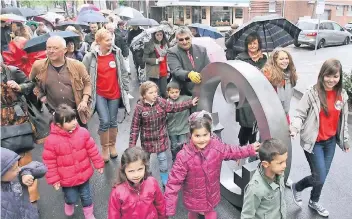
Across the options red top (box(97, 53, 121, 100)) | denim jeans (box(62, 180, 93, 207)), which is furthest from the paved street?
red top (box(97, 53, 121, 100))

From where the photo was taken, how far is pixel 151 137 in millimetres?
4195

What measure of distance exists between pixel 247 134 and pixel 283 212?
71.9 inches

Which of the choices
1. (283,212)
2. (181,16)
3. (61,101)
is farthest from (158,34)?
(181,16)

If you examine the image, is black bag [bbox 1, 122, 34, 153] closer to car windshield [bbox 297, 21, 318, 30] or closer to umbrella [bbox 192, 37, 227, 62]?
umbrella [bbox 192, 37, 227, 62]

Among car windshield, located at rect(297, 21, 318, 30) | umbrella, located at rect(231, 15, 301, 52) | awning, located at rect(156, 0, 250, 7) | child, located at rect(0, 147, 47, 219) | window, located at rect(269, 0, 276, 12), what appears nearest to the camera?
child, located at rect(0, 147, 47, 219)

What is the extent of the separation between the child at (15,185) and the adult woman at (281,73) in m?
2.70

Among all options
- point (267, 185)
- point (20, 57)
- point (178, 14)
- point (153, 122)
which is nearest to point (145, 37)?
point (20, 57)

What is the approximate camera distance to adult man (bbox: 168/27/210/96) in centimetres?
427

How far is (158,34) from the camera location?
7.13 m

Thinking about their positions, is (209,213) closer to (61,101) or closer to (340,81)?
(340,81)

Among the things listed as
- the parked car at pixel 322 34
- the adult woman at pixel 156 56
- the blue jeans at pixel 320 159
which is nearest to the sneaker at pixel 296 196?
the blue jeans at pixel 320 159

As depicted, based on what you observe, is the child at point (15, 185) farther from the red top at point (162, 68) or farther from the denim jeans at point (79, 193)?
the red top at point (162, 68)

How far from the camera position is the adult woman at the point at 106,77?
4785mm

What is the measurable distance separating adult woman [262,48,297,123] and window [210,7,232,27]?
2956cm
